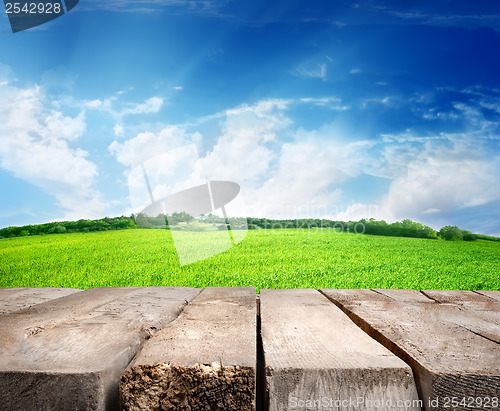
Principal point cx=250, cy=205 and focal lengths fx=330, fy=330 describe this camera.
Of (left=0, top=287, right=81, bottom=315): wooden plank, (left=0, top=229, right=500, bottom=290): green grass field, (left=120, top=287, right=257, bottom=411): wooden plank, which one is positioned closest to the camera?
(left=120, top=287, right=257, bottom=411): wooden plank

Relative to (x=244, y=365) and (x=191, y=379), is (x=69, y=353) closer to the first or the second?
(x=191, y=379)

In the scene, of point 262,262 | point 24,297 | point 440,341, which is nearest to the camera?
point 440,341

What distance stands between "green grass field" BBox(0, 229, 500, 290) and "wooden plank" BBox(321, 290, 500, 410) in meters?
2.45

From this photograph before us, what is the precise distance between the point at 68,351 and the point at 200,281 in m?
3.56

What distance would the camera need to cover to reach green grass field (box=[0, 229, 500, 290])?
5090 millimetres

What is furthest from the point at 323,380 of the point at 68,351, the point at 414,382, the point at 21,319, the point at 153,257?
the point at 153,257

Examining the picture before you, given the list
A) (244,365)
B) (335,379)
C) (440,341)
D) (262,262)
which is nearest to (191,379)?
(244,365)

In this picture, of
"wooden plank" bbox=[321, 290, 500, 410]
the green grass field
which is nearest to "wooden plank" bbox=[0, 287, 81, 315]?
the green grass field

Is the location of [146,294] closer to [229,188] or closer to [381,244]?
[229,188]

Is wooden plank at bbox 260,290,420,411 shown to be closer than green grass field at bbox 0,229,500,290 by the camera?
Yes

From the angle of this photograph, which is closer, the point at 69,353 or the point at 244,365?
the point at 244,365

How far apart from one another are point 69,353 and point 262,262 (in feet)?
16.7

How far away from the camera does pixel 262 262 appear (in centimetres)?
621

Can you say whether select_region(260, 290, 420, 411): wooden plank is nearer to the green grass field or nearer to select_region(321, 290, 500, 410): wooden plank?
select_region(321, 290, 500, 410): wooden plank
